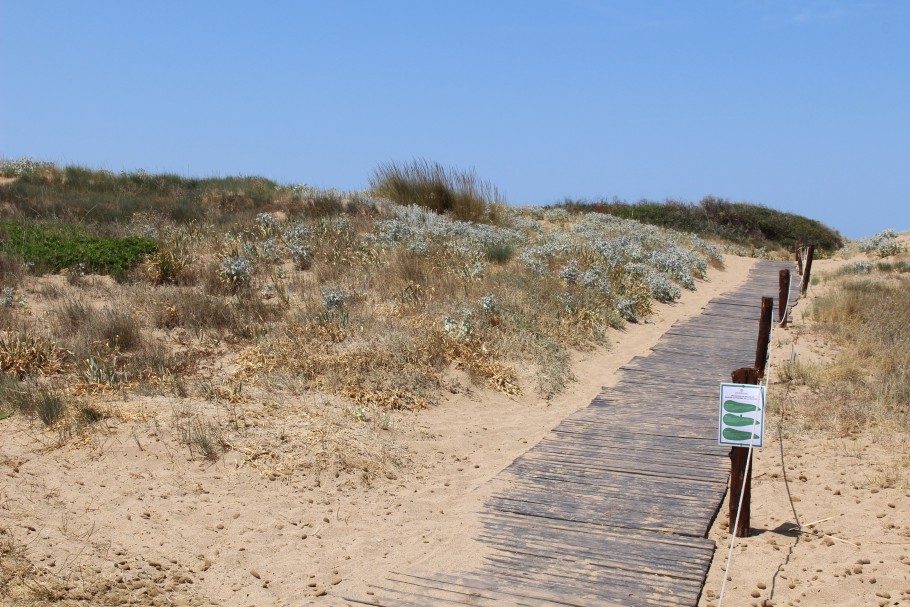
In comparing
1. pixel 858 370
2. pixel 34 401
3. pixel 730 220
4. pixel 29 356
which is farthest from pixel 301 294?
pixel 730 220

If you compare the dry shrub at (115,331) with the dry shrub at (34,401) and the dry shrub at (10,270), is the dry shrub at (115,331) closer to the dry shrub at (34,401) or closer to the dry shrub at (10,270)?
the dry shrub at (34,401)

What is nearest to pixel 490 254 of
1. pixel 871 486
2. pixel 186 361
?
pixel 186 361

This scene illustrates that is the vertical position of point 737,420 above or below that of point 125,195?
below

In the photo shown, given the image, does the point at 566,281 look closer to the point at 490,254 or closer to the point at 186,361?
the point at 490,254

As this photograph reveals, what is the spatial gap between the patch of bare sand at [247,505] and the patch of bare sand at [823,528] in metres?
1.81

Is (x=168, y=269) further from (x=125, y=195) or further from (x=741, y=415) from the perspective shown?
(x=741, y=415)

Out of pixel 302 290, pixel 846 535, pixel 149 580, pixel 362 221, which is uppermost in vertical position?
pixel 362 221

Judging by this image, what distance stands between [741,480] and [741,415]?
515 mm

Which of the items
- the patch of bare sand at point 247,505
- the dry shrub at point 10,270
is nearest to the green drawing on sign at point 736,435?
the patch of bare sand at point 247,505

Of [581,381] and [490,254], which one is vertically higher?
[490,254]

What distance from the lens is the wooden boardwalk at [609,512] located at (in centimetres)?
502

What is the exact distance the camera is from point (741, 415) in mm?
5480

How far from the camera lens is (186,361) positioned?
361 inches

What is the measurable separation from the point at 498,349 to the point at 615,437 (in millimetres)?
2708
